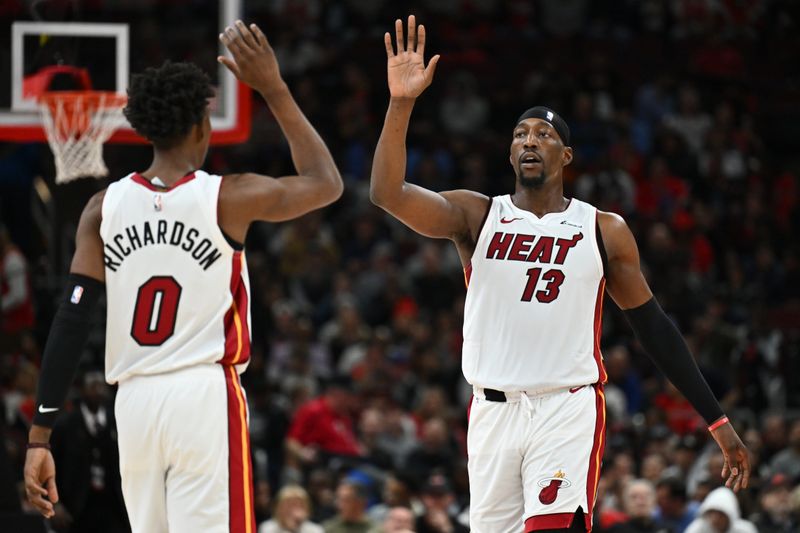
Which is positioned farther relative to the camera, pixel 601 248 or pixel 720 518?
pixel 720 518

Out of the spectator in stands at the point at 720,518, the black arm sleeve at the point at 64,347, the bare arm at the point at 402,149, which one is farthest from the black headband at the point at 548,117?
the spectator in stands at the point at 720,518

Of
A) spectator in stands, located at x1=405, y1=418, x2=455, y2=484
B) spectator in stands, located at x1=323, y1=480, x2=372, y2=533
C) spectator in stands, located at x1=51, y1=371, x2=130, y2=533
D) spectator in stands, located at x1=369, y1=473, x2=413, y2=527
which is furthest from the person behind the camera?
spectator in stands, located at x1=405, y1=418, x2=455, y2=484

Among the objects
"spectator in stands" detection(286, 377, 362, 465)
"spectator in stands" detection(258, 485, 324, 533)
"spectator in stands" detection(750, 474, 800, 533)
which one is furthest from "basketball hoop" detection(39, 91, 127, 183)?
"spectator in stands" detection(750, 474, 800, 533)

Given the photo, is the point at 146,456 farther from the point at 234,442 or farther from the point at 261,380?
the point at 261,380

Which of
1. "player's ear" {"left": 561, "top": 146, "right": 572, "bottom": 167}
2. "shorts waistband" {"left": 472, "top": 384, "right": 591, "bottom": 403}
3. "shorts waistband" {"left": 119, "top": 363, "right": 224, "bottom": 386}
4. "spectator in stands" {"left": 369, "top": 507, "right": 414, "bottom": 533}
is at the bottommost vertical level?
"spectator in stands" {"left": 369, "top": 507, "right": 414, "bottom": 533}

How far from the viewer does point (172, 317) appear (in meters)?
5.43

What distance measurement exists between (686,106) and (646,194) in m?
2.06

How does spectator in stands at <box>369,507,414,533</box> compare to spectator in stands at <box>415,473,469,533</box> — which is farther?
spectator in stands at <box>415,473,469,533</box>

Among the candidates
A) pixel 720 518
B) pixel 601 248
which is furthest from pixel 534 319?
pixel 720 518

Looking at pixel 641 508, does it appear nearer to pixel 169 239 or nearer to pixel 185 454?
pixel 185 454

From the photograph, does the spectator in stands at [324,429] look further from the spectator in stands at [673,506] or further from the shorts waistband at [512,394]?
the shorts waistband at [512,394]

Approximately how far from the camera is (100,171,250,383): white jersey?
5434 mm

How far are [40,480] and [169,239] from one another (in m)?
1.06

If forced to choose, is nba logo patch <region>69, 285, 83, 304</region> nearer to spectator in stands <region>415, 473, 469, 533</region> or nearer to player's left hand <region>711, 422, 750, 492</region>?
player's left hand <region>711, 422, 750, 492</region>
